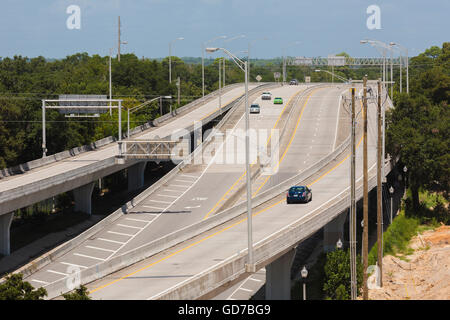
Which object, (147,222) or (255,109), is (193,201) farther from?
(255,109)

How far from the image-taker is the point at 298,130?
309 ft

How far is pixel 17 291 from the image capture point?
1191 inches

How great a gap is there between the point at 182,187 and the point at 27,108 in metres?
25.2

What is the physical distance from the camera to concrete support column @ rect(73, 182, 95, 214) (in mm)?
74312

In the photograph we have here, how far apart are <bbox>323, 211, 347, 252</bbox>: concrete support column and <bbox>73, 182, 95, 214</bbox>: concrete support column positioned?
90.6ft

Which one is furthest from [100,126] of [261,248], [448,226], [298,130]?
[261,248]

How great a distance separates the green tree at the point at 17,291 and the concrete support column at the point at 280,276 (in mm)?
18618

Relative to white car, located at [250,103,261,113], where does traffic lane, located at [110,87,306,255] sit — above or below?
below

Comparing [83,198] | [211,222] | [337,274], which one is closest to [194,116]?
[83,198]

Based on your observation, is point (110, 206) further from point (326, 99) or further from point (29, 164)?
point (326, 99)

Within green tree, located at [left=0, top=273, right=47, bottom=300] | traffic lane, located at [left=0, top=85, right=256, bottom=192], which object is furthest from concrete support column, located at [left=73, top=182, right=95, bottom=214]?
green tree, located at [left=0, top=273, right=47, bottom=300]

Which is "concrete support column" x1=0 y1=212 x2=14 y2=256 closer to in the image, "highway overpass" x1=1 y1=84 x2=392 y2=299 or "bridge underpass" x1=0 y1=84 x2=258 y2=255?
"bridge underpass" x1=0 y1=84 x2=258 y2=255
